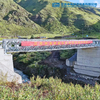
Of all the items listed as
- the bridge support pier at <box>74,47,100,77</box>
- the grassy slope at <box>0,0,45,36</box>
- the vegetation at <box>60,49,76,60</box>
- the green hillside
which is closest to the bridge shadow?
the bridge support pier at <box>74,47,100,77</box>

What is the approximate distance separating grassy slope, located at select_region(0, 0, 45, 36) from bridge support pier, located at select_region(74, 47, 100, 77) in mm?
54406

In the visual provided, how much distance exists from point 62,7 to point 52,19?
92.6 ft

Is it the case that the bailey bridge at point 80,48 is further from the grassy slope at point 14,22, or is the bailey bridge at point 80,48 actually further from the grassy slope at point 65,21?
the grassy slope at point 14,22

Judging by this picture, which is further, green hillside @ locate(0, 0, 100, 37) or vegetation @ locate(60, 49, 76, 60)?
green hillside @ locate(0, 0, 100, 37)

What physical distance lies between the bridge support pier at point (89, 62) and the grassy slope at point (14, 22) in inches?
2142

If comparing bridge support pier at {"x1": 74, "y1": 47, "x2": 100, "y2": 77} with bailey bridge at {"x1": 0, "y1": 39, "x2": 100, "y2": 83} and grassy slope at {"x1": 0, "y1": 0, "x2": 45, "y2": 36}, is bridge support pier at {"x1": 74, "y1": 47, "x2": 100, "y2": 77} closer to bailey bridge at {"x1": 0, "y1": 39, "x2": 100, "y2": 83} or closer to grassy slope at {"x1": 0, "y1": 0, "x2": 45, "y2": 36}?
bailey bridge at {"x1": 0, "y1": 39, "x2": 100, "y2": 83}

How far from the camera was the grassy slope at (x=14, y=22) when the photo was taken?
75256mm

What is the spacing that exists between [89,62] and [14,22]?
237 ft

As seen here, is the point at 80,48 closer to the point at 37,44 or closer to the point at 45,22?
the point at 37,44

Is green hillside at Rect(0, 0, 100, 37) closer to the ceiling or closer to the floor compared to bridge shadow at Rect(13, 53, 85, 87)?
closer to the ceiling

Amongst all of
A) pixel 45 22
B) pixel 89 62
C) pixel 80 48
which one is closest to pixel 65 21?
pixel 45 22

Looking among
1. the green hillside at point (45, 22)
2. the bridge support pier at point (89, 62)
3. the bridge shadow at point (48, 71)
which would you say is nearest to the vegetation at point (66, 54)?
the bridge shadow at point (48, 71)

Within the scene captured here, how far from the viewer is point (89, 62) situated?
2553cm

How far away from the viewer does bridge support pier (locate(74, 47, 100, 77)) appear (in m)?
24.6
